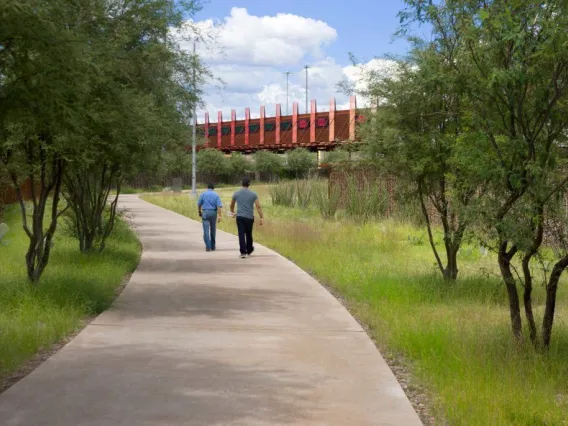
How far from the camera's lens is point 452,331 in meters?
8.51

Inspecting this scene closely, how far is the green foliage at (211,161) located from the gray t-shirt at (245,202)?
68.1 m

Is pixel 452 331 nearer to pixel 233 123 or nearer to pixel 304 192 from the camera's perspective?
pixel 304 192

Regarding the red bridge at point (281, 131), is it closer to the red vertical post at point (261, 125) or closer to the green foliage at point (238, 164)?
the red vertical post at point (261, 125)

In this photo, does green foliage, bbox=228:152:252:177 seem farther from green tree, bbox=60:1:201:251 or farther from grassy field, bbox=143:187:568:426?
green tree, bbox=60:1:201:251

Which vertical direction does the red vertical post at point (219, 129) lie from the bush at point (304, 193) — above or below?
above

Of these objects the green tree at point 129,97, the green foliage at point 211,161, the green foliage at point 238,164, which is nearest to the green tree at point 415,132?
the green tree at point 129,97

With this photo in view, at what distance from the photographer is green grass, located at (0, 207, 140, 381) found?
798 cm

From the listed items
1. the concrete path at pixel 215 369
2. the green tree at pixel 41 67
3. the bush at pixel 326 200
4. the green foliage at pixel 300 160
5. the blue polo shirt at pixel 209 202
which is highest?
the green tree at pixel 41 67

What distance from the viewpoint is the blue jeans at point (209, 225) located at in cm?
1861

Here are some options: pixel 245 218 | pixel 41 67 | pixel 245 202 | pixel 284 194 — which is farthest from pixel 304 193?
pixel 41 67

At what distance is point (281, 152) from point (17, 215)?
58.1m

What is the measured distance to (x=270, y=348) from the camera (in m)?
8.02

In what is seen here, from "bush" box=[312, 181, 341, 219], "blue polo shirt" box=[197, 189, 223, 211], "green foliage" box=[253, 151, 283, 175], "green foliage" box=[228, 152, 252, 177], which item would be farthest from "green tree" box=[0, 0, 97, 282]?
"green foliage" box=[228, 152, 252, 177]

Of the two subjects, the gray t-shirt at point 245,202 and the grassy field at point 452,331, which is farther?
the gray t-shirt at point 245,202
